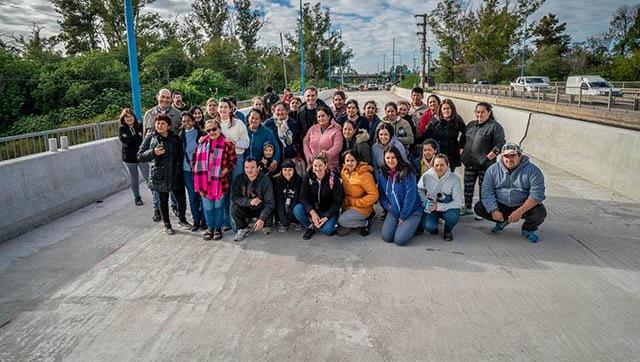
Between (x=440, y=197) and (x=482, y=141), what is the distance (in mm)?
1267

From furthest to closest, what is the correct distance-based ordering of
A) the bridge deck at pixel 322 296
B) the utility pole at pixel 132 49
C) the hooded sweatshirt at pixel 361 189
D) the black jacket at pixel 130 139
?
the utility pole at pixel 132 49 → the black jacket at pixel 130 139 → the hooded sweatshirt at pixel 361 189 → the bridge deck at pixel 322 296

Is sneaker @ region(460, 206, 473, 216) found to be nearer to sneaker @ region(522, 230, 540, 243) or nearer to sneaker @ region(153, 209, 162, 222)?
sneaker @ region(522, 230, 540, 243)

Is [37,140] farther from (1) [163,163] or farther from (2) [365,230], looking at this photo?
(2) [365,230]

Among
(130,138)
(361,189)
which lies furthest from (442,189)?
(130,138)

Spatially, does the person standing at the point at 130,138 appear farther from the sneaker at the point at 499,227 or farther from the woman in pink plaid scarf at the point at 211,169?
the sneaker at the point at 499,227

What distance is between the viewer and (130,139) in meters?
6.86

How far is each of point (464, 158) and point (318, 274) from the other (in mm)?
3212

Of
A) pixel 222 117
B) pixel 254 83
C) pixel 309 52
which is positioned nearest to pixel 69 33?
pixel 254 83

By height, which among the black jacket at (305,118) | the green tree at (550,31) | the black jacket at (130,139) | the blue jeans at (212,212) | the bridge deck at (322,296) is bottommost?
the bridge deck at (322,296)

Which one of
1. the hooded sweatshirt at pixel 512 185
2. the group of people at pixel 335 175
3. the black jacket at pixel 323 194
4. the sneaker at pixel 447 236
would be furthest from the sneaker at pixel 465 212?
the black jacket at pixel 323 194

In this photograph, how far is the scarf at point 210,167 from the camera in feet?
18.4

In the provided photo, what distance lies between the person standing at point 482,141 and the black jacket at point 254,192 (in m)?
2.97

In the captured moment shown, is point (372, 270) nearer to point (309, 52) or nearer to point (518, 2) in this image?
point (518, 2)

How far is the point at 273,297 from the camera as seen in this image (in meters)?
4.02
